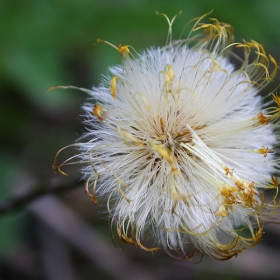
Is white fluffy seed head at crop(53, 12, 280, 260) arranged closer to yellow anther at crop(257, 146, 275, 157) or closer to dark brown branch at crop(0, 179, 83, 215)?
yellow anther at crop(257, 146, 275, 157)

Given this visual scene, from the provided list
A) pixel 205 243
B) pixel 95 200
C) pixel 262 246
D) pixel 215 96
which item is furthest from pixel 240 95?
pixel 262 246

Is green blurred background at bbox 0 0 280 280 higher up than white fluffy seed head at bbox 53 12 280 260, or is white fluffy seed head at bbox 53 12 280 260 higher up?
white fluffy seed head at bbox 53 12 280 260

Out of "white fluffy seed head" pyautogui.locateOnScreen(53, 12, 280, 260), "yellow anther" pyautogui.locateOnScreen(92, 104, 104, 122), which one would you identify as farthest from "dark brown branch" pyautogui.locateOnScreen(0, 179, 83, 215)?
"yellow anther" pyautogui.locateOnScreen(92, 104, 104, 122)

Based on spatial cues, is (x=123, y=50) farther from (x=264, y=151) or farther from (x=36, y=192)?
(x=36, y=192)

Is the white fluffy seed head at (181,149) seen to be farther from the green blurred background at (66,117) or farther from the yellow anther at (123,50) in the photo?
the green blurred background at (66,117)

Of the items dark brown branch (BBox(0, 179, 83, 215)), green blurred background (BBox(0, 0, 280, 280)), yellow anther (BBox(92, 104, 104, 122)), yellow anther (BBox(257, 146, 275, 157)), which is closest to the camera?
yellow anther (BBox(92, 104, 104, 122))

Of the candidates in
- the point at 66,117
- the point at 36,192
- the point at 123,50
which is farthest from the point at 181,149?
the point at 66,117
